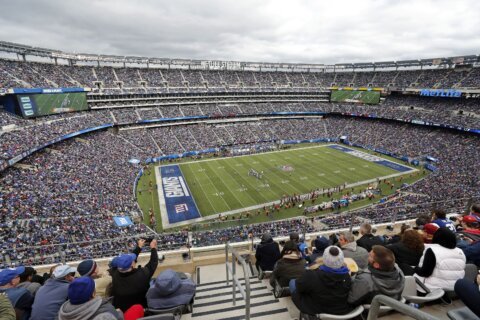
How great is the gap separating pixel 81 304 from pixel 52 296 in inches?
41.5

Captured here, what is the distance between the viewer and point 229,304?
6051 mm

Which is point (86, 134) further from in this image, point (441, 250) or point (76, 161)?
point (441, 250)

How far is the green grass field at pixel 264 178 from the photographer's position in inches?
1178

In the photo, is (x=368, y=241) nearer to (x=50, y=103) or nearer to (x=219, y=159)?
(x=219, y=159)

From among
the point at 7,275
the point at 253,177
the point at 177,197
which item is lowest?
the point at 253,177

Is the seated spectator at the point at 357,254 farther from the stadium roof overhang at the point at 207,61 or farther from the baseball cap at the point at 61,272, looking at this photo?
the stadium roof overhang at the point at 207,61

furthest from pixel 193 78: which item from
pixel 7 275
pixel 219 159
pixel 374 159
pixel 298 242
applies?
pixel 7 275

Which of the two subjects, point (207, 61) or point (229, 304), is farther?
point (207, 61)

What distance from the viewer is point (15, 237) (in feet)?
55.7

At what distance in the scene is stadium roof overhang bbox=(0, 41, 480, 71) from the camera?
44588mm

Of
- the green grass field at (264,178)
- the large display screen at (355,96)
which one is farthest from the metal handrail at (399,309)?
the large display screen at (355,96)

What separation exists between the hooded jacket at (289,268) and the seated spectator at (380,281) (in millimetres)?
1409

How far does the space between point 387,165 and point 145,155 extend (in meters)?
39.3

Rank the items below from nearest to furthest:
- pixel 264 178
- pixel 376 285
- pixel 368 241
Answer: pixel 376 285 < pixel 368 241 < pixel 264 178
